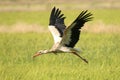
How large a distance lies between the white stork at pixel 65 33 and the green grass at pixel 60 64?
13.9 inches

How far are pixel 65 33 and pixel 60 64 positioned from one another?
127cm

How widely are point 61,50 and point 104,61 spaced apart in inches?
44.2

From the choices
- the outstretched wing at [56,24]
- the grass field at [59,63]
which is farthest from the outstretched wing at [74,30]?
the grass field at [59,63]

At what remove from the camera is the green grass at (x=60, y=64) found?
823cm

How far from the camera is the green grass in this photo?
8.23 metres

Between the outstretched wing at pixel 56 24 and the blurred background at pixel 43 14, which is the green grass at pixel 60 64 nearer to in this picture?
the outstretched wing at pixel 56 24

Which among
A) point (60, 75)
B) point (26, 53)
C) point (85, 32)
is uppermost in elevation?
point (60, 75)

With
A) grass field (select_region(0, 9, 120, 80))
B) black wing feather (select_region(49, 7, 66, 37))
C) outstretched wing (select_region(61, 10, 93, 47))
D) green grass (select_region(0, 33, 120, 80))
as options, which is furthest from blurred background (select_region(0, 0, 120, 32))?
outstretched wing (select_region(61, 10, 93, 47))

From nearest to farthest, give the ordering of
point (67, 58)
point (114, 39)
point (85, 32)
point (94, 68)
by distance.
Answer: point (94, 68) < point (67, 58) < point (114, 39) < point (85, 32)

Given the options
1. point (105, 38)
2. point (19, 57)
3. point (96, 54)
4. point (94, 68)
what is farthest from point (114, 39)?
point (94, 68)

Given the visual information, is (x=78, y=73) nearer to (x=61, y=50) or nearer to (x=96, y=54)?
(x=61, y=50)

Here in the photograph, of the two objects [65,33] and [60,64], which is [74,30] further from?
[60,64]

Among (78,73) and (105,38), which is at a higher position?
(78,73)

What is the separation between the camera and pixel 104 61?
31.9ft
